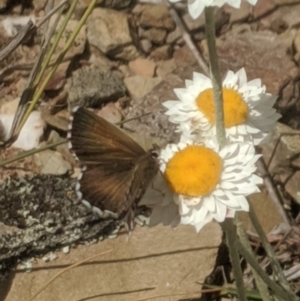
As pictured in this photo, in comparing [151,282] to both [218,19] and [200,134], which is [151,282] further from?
[218,19]

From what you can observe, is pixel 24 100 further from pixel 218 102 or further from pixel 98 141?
pixel 218 102

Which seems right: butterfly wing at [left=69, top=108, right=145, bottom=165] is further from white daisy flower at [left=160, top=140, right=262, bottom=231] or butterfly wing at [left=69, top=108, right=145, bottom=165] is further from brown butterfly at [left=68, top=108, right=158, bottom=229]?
white daisy flower at [left=160, top=140, right=262, bottom=231]

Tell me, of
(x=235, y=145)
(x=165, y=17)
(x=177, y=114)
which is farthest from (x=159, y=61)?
(x=235, y=145)

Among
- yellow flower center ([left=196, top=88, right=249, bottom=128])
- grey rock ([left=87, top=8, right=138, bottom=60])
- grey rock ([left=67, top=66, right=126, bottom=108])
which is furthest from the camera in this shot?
grey rock ([left=87, top=8, right=138, bottom=60])

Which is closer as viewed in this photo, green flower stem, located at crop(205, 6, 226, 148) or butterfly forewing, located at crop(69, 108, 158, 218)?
green flower stem, located at crop(205, 6, 226, 148)

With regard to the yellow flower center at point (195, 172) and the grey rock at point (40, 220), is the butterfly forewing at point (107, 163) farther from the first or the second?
the grey rock at point (40, 220)

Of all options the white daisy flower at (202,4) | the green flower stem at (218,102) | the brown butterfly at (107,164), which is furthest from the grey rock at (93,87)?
A: the white daisy flower at (202,4)

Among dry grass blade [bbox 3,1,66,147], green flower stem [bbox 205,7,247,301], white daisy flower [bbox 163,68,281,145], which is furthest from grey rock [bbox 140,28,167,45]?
green flower stem [bbox 205,7,247,301]
